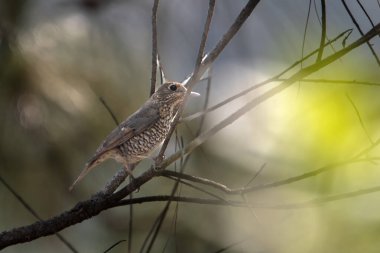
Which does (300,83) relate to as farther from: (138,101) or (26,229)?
(138,101)

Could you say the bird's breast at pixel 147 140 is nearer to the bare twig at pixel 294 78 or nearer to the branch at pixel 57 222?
the branch at pixel 57 222

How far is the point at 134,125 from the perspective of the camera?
175 cm

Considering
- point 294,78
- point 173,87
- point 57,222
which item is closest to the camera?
point 294,78

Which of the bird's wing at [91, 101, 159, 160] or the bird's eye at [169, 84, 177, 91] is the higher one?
the bird's eye at [169, 84, 177, 91]

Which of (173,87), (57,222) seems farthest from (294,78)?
(173,87)

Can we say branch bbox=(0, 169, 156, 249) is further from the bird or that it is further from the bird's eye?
the bird's eye

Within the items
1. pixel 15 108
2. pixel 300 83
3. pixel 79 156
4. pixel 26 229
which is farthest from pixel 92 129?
pixel 300 83

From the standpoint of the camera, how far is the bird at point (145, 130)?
165 cm

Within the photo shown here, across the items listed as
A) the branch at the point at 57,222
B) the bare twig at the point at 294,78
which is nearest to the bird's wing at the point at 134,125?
the branch at the point at 57,222

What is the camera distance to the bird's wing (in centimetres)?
170

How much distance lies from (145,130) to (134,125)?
32 mm

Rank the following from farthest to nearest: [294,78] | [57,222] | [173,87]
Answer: [173,87] → [57,222] → [294,78]

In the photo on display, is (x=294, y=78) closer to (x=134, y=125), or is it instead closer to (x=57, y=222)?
(x=57, y=222)

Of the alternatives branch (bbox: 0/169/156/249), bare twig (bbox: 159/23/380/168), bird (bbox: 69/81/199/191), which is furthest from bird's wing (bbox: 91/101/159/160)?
bare twig (bbox: 159/23/380/168)
